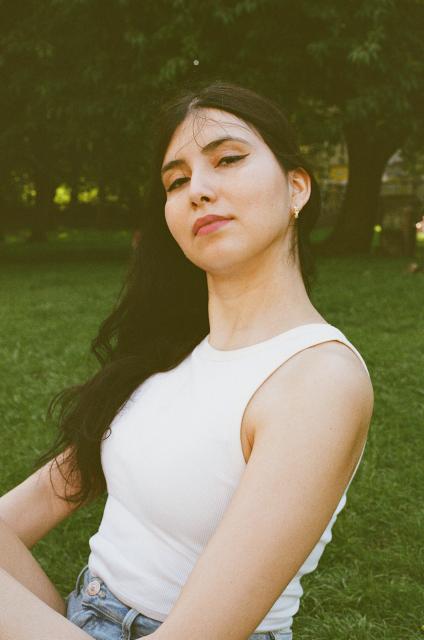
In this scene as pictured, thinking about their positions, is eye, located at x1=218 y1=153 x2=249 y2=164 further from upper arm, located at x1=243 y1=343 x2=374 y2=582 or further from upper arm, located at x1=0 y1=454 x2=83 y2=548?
upper arm, located at x1=0 y1=454 x2=83 y2=548

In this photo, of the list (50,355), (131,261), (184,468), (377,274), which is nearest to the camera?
(184,468)

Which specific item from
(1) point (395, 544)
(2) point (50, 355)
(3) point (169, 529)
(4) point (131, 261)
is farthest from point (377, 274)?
(3) point (169, 529)

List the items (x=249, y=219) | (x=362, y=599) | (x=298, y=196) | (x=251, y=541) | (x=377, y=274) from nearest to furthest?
(x=251, y=541), (x=249, y=219), (x=298, y=196), (x=362, y=599), (x=377, y=274)

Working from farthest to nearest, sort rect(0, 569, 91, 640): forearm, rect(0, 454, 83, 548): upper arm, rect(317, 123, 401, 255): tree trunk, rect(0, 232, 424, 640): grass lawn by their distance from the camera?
Answer: rect(317, 123, 401, 255): tree trunk → rect(0, 232, 424, 640): grass lawn → rect(0, 454, 83, 548): upper arm → rect(0, 569, 91, 640): forearm

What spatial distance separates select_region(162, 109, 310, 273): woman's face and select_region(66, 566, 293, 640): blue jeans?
0.82 m

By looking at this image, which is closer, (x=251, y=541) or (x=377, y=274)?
(x=251, y=541)

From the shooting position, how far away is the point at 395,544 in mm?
3682

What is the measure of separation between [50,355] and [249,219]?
6031 mm

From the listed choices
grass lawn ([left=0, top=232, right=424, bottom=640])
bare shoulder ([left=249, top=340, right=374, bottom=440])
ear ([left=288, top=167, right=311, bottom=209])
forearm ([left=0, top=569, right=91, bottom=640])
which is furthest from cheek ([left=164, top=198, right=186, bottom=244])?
grass lawn ([left=0, top=232, right=424, bottom=640])

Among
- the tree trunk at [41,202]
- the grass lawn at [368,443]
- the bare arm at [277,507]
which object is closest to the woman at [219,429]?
the bare arm at [277,507]

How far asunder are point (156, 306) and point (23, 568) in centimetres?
90

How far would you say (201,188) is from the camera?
5.94 feet

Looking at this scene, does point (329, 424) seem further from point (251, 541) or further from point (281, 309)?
point (281, 309)

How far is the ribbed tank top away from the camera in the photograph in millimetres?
1573
